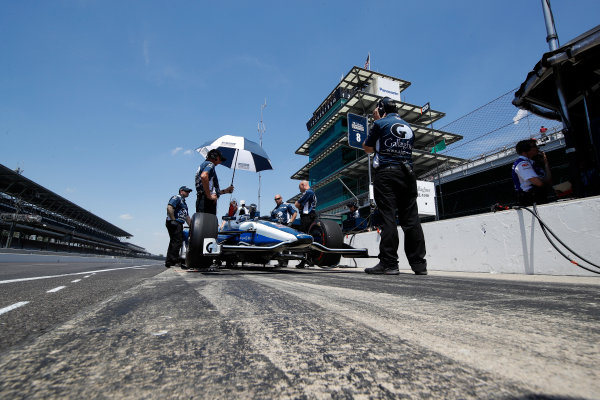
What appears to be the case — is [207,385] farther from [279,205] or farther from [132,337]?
[279,205]

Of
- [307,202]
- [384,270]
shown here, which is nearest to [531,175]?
[384,270]

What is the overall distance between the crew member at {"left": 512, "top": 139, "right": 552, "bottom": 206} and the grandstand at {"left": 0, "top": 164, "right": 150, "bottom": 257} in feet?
107

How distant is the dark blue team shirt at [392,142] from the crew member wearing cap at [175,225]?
12.9 feet

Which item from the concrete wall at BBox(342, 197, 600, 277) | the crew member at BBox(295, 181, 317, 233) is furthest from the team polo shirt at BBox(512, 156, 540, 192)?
the crew member at BBox(295, 181, 317, 233)

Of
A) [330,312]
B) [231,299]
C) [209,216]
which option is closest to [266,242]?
[209,216]

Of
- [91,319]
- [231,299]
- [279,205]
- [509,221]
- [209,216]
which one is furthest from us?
[279,205]

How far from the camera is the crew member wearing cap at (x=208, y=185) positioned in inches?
158

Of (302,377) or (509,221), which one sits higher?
(509,221)

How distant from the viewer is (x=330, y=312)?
0.90 meters

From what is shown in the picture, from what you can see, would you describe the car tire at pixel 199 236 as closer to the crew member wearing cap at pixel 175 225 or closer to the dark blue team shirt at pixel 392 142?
the dark blue team shirt at pixel 392 142

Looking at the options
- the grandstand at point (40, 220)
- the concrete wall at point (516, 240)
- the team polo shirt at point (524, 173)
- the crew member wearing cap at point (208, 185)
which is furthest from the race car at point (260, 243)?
the grandstand at point (40, 220)

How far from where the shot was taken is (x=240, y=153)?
6.90 meters

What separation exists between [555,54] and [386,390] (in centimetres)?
572

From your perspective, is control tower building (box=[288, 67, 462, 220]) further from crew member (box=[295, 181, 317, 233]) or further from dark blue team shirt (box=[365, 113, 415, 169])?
dark blue team shirt (box=[365, 113, 415, 169])
